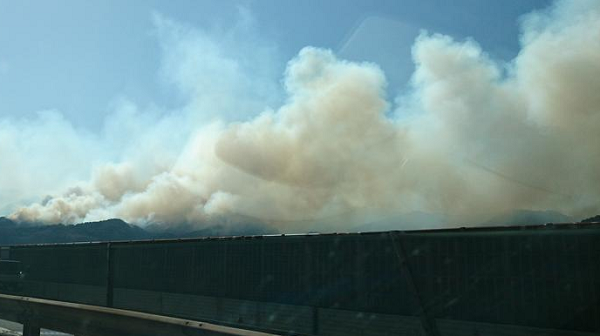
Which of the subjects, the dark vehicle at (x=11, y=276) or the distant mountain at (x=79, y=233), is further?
the distant mountain at (x=79, y=233)

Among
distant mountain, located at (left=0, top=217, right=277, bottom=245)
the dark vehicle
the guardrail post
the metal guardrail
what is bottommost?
the guardrail post

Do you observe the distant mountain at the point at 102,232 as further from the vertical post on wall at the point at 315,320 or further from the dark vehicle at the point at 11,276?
the vertical post on wall at the point at 315,320

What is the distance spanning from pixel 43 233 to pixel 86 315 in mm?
146229

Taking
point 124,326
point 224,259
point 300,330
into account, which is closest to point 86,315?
point 124,326

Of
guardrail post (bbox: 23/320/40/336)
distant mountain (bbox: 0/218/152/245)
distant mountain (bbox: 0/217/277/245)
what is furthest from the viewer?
distant mountain (bbox: 0/218/152/245)

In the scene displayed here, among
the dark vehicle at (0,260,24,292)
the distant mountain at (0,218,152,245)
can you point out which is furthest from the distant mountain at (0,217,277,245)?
the dark vehicle at (0,260,24,292)

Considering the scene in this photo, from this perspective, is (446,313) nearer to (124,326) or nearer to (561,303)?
(561,303)

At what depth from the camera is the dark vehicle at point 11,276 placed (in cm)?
2683

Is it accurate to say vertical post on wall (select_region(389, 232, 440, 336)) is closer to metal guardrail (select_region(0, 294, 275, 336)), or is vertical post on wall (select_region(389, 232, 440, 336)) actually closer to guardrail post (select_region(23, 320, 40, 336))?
metal guardrail (select_region(0, 294, 275, 336))

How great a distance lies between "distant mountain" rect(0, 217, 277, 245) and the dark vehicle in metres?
67.7

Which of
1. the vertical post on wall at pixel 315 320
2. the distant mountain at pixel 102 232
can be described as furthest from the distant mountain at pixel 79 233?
the vertical post on wall at pixel 315 320

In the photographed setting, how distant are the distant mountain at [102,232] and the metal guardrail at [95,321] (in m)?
85.8

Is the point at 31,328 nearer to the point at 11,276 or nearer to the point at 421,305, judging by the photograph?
the point at 421,305

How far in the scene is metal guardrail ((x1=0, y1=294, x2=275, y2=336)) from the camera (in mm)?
7109
